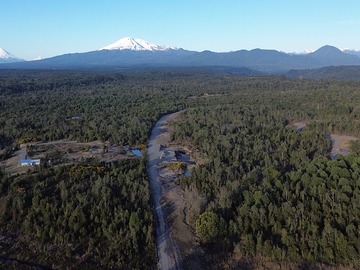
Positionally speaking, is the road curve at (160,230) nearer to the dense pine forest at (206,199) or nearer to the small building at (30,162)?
the dense pine forest at (206,199)

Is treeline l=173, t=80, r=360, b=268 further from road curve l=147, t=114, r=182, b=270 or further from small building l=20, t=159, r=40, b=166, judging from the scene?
small building l=20, t=159, r=40, b=166

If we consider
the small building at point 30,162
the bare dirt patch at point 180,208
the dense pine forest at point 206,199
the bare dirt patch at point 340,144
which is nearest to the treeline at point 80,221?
the dense pine forest at point 206,199

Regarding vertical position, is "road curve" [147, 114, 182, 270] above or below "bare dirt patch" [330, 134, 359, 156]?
above

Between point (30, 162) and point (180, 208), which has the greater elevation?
point (180, 208)

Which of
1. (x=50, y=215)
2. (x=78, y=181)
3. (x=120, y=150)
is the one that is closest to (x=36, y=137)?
(x=120, y=150)

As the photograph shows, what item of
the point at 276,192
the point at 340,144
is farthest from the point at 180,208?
the point at 340,144

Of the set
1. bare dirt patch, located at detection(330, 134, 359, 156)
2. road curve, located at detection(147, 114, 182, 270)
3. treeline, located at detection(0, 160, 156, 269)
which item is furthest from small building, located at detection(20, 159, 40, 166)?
bare dirt patch, located at detection(330, 134, 359, 156)

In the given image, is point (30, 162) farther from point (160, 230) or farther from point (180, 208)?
point (160, 230)

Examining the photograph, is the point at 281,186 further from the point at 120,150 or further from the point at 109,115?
the point at 109,115

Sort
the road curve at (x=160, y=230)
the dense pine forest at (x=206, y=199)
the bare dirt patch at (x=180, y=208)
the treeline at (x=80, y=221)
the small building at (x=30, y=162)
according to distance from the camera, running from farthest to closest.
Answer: the small building at (x=30, y=162), the bare dirt patch at (x=180, y=208), the dense pine forest at (x=206, y=199), the treeline at (x=80, y=221), the road curve at (x=160, y=230)
